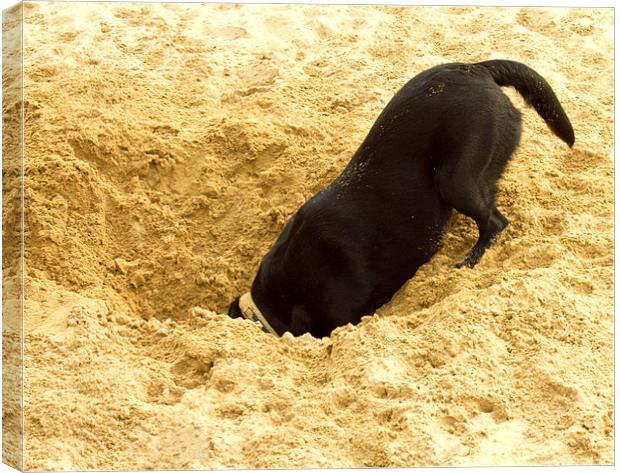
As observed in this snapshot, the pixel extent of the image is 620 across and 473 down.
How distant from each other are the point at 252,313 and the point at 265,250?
2.16ft

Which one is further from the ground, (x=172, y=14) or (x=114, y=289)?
(x=172, y=14)

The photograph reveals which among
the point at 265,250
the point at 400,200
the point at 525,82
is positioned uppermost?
the point at 525,82

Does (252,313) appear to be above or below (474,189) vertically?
below

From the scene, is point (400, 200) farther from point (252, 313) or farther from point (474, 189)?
point (252, 313)

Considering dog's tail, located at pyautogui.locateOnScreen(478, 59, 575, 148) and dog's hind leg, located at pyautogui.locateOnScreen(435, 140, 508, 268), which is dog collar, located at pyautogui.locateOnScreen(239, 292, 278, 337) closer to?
dog's hind leg, located at pyautogui.locateOnScreen(435, 140, 508, 268)

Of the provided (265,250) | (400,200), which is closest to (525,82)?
(400,200)

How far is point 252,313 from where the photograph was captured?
480 cm

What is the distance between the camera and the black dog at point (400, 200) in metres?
4.56

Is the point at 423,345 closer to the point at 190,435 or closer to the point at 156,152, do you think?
the point at 190,435

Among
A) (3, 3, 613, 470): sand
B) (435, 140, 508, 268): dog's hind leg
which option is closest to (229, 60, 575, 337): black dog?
(435, 140, 508, 268): dog's hind leg

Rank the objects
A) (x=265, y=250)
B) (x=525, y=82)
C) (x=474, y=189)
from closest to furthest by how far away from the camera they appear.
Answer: (x=474, y=189), (x=525, y=82), (x=265, y=250)

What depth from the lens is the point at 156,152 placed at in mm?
5625

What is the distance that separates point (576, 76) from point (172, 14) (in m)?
2.43

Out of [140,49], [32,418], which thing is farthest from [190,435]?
[140,49]
